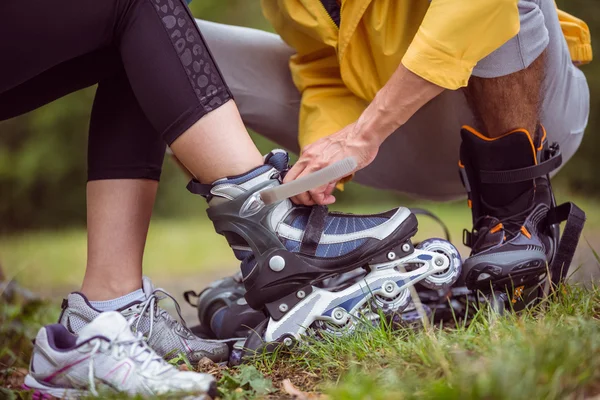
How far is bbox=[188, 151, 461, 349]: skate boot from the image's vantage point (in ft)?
4.76

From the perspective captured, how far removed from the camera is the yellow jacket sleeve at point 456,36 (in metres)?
1.38

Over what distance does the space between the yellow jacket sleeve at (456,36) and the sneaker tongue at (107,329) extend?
845 mm

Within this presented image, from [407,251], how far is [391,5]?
68 cm

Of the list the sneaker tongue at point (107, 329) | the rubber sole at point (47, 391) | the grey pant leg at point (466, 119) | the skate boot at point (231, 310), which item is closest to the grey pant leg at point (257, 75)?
the grey pant leg at point (466, 119)

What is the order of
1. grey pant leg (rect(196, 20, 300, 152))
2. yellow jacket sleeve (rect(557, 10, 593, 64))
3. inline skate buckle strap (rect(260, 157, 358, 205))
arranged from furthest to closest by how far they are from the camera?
1. grey pant leg (rect(196, 20, 300, 152))
2. yellow jacket sleeve (rect(557, 10, 593, 64))
3. inline skate buckle strap (rect(260, 157, 358, 205))

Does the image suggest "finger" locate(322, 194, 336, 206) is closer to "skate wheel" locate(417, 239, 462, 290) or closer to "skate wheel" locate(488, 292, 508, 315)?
"skate wheel" locate(417, 239, 462, 290)

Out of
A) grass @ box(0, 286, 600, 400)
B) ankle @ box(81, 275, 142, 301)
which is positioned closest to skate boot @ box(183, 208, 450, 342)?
grass @ box(0, 286, 600, 400)

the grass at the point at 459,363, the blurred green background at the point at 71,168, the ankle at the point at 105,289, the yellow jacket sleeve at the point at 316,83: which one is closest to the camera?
the grass at the point at 459,363

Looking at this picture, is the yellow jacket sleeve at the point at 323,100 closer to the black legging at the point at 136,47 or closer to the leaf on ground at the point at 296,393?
the black legging at the point at 136,47

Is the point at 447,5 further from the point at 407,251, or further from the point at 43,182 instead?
the point at 43,182

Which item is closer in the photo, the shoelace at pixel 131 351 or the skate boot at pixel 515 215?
the shoelace at pixel 131 351

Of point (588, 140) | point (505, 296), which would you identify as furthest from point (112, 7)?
point (588, 140)

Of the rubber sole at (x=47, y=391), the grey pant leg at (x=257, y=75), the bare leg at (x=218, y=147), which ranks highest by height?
the grey pant leg at (x=257, y=75)

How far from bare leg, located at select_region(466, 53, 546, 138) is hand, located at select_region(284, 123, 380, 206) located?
346mm
